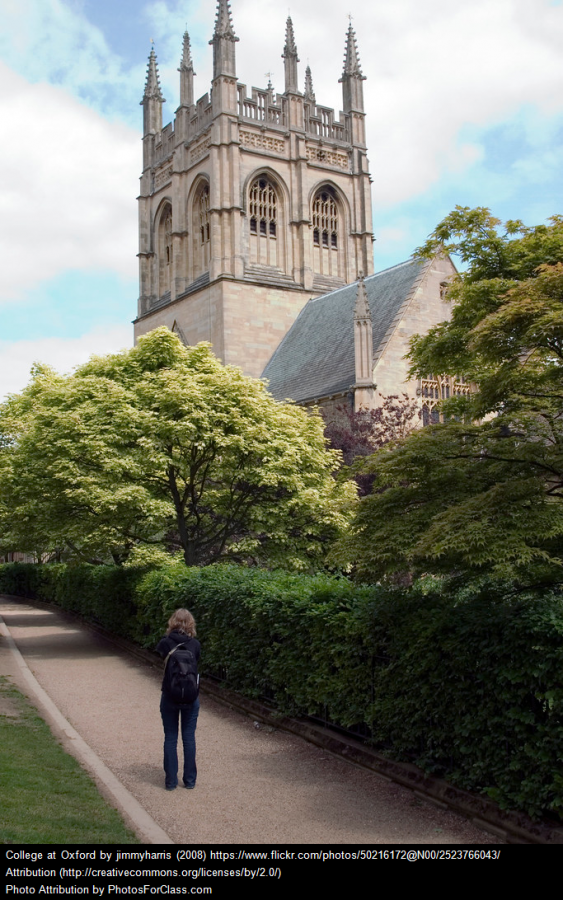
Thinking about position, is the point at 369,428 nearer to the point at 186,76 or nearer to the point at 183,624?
the point at 183,624

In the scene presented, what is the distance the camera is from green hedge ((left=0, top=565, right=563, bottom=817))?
6.81m

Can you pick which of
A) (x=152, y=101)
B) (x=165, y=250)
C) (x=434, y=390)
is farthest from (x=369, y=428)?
(x=152, y=101)

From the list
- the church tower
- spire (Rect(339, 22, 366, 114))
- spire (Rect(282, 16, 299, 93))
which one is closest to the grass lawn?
the church tower

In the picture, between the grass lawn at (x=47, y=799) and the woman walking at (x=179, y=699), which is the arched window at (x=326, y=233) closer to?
the grass lawn at (x=47, y=799)

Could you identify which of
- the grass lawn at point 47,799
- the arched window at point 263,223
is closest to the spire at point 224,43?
the arched window at point 263,223

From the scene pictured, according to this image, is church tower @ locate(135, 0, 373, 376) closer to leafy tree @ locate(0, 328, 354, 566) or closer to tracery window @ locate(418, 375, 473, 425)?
tracery window @ locate(418, 375, 473, 425)

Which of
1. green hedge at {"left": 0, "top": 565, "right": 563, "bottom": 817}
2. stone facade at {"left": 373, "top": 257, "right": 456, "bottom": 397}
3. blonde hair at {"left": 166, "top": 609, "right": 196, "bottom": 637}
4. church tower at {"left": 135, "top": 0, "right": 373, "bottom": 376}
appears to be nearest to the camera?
green hedge at {"left": 0, "top": 565, "right": 563, "bottom": 817}

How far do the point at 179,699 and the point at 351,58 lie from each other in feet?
185

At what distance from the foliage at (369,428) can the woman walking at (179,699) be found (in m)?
18.5

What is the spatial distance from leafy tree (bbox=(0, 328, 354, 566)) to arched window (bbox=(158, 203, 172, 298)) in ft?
117

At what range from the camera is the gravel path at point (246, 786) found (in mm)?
7090

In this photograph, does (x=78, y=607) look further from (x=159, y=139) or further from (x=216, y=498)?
(x=159, y=139)

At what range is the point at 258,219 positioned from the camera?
50625mm

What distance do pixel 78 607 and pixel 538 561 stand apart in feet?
73.0
